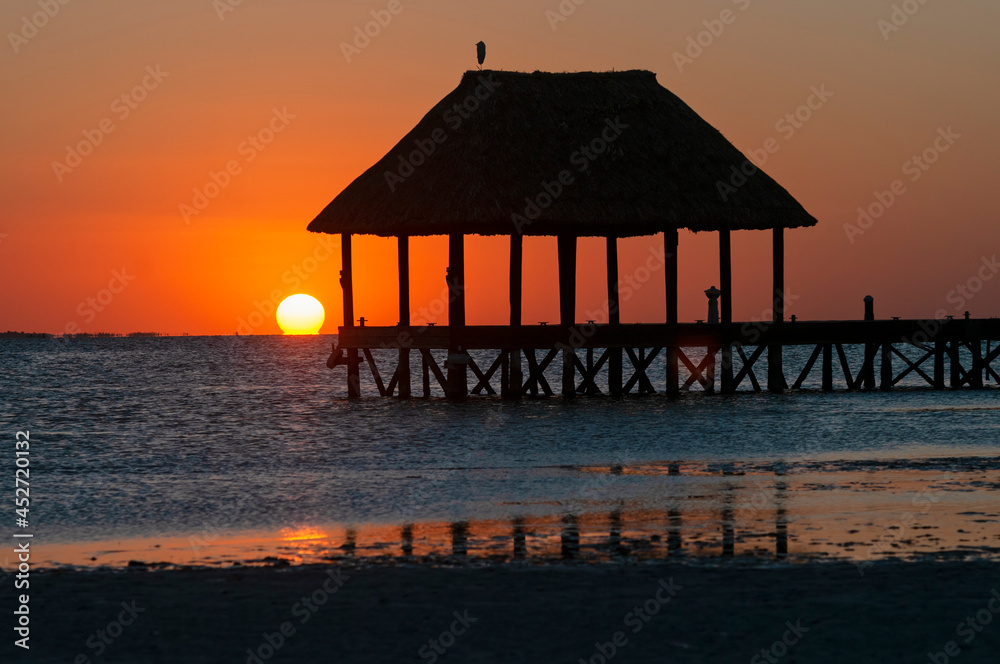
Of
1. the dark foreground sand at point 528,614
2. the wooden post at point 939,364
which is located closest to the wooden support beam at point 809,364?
the wooden post at point 939,364

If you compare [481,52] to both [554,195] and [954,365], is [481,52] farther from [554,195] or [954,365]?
[954,365]

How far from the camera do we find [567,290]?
32719 mm

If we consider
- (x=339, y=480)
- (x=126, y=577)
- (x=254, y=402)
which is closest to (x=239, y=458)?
(x=339, y=480)

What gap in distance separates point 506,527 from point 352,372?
2215 cm

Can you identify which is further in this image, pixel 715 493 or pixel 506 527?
pixel 715 493

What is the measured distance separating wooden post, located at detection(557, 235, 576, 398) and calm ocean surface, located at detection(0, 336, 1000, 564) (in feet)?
2.95

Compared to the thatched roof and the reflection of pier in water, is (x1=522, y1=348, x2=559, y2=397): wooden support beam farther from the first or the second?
the reflection of pier in water

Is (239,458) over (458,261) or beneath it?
beneath

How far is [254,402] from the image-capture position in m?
40.6

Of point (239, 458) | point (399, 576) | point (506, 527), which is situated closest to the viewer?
point (399, 576)

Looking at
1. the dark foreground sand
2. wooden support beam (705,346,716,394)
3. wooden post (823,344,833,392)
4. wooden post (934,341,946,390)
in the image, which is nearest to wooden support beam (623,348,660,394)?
wooden support beam (705,346,716,394)

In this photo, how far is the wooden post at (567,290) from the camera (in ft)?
106

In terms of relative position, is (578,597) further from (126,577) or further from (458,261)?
(458,261)

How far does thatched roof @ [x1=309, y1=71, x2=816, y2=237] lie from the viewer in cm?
3050
